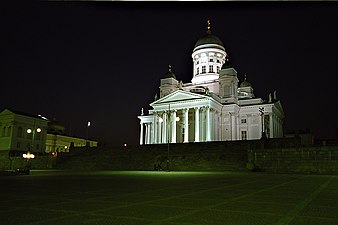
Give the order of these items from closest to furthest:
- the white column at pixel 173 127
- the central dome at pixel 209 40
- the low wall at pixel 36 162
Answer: the low wall at pixel 36 162, the white column at pixel 173 127, the central dome at pixel 209 40

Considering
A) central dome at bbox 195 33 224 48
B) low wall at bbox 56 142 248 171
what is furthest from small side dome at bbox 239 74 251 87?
low wall at bbox 56 142 248 171

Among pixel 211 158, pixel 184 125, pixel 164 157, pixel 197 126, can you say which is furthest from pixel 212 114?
pixel 211 158

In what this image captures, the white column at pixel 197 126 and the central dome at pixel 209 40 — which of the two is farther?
the central dome at pixel 209 40

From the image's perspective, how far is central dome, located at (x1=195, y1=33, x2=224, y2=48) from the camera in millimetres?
75875

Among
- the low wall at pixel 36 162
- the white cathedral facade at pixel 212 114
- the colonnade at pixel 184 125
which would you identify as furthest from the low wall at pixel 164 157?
the white cathedral facade at pixel 212 114

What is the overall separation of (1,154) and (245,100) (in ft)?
186

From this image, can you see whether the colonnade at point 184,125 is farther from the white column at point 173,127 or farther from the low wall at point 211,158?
the low wall at point 211,158

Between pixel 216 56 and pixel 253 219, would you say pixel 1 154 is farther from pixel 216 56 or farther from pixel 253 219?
pixel 253 219

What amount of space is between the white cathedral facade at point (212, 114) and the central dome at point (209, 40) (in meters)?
9.26

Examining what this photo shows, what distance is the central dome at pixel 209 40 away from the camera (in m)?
75.9

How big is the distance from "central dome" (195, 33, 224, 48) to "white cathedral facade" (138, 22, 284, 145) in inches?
365

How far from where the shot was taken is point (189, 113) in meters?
64.4

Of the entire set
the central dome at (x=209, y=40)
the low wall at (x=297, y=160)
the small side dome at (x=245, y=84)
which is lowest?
the low wall at (x=297, y=160)

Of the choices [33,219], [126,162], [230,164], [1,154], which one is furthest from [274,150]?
[1,154]
